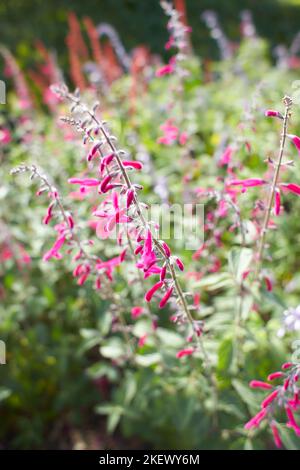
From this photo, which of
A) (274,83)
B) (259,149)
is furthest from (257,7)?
(259,149)

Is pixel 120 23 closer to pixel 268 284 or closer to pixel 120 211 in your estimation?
pixel 268 284

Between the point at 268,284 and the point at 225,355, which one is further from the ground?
the point at 268,284

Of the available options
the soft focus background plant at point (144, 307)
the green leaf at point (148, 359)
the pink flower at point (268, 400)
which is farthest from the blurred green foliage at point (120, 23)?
the pink flower at point (268, 400)

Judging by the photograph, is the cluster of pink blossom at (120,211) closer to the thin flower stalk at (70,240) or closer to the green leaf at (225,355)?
the thin flower stalk at (70,240)

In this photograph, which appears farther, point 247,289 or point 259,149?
point 259,149

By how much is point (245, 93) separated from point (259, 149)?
5.42 ft

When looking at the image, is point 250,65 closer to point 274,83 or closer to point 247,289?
point 274,83

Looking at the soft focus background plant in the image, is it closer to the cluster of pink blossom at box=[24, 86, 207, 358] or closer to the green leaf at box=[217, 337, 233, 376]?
the green leaf at box=[217, 337, 233, 376]

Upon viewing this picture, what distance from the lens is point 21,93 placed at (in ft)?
15.5

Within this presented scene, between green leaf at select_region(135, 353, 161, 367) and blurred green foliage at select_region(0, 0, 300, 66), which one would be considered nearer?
green leaf at select_region(135, 353, 161, 367)

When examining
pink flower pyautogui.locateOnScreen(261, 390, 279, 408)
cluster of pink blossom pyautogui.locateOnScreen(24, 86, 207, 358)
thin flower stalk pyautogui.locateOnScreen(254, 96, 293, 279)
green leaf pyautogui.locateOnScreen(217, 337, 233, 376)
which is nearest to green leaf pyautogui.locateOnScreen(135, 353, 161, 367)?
green leaf pyautogui.locateOnScreen(217, 337, 233, 376)

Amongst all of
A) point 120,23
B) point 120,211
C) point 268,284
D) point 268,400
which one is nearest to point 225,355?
point 268,284

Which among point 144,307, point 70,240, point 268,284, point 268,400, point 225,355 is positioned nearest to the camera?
point 268,400

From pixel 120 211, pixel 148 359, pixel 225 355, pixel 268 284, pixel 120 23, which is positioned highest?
pixel 120 23
